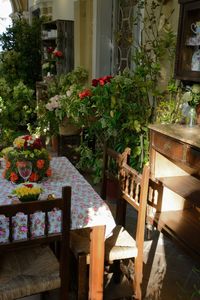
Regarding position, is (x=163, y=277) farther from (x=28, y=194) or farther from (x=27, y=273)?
(x=28, y=194)

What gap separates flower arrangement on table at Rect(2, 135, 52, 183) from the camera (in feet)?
6.73

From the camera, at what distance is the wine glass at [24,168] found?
6.60 ft

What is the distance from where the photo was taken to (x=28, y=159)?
6.74 ft

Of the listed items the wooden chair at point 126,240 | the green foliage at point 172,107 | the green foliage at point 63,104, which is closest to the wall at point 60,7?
the green foliage at point 63,104

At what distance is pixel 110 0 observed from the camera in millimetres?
4539

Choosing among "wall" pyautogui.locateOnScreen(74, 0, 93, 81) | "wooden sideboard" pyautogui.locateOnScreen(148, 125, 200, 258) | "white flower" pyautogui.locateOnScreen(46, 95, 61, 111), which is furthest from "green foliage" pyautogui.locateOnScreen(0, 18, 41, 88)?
"wooden sideboard" pyautogui.locateOnScreen(148, 125, 200, 258)

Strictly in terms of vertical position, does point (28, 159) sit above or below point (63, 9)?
below

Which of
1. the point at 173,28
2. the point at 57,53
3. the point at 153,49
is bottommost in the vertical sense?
the point at 57,53

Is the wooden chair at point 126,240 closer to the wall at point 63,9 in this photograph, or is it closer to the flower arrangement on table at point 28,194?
the flower arrangement on table at point 28,194

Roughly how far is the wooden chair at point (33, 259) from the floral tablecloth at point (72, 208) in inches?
1.1

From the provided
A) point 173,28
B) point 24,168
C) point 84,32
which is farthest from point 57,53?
point 24,168

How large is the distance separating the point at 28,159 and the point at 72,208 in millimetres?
460

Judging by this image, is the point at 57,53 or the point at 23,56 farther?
the point at 23,56

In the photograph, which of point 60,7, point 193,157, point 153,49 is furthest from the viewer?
point 60,7
